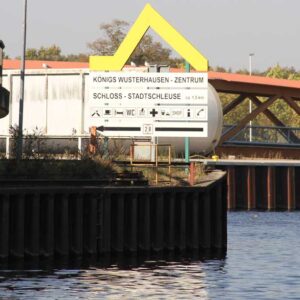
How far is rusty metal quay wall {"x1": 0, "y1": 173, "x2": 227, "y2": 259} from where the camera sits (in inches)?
1533

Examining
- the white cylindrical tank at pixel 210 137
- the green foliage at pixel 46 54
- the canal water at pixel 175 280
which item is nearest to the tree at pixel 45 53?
the green foliage at pixel 46 54

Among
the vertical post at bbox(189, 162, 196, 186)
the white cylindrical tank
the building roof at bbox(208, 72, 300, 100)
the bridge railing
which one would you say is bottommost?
the vertical post at bbox(189, 162, 196, 186)

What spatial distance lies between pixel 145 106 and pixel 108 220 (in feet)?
36.9

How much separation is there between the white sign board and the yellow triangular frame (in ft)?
3.39

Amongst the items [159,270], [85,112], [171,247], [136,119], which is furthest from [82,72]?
[159,270]

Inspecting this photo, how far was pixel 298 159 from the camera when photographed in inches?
3386

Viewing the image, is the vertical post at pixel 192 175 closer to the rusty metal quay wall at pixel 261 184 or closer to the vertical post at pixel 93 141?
the vertical post at pixel 93 141

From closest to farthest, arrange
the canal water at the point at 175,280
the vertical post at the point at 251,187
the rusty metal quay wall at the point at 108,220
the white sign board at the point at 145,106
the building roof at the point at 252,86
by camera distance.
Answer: the canal water at the point at 175,280
the rusty metal quay wall at the point at 108,220
the white sign board at the point at 145,106
the vertical post at the point at 251,187
the building roof at the point at 252,86

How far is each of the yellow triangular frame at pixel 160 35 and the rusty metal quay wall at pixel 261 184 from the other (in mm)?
23807

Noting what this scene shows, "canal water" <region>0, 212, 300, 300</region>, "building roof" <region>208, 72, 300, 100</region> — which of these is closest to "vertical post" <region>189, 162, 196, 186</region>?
"canal water" <region>0, 212, 300, 300</region>

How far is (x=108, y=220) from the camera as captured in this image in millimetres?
41438

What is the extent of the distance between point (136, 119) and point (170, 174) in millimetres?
4790

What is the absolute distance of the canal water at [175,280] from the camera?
3177cm

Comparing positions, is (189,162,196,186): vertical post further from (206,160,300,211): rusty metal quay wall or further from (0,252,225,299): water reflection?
(206,160,300,211): rusty metal quay wall
